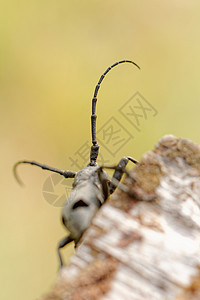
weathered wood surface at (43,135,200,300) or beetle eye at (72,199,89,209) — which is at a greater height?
beetle eye at (72,199,89,209)

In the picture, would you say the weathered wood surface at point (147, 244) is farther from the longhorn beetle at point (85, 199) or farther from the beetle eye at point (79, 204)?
the beetle eye at point (79, 204)

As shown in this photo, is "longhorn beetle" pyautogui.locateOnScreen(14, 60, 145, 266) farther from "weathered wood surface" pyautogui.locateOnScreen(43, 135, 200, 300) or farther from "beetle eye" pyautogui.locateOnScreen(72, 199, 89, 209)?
"weathered wood surface" pyautogui.locateOnScreen(43, 135, 200, 300)

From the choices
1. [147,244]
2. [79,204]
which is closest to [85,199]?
[79,204]

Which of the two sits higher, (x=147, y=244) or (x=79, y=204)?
(x=79, y=204)

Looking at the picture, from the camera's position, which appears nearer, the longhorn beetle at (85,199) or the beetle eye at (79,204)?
the longhorn beetle at (85,199)

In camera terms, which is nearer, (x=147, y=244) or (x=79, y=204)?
(x=147, y=244)

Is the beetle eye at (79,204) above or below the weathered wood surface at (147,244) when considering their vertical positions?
above

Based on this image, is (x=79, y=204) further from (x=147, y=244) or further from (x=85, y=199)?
(x=147, y=244)

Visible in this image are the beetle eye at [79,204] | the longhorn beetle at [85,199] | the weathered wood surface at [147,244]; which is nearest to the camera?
the weathered wood surface at [147,244]

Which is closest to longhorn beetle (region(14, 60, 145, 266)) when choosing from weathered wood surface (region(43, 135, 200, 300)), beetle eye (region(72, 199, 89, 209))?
beetle eye (region(72, 199, 89, 209))

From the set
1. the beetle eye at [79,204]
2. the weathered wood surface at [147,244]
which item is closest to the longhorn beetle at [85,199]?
the beetle eye at [79,204]
